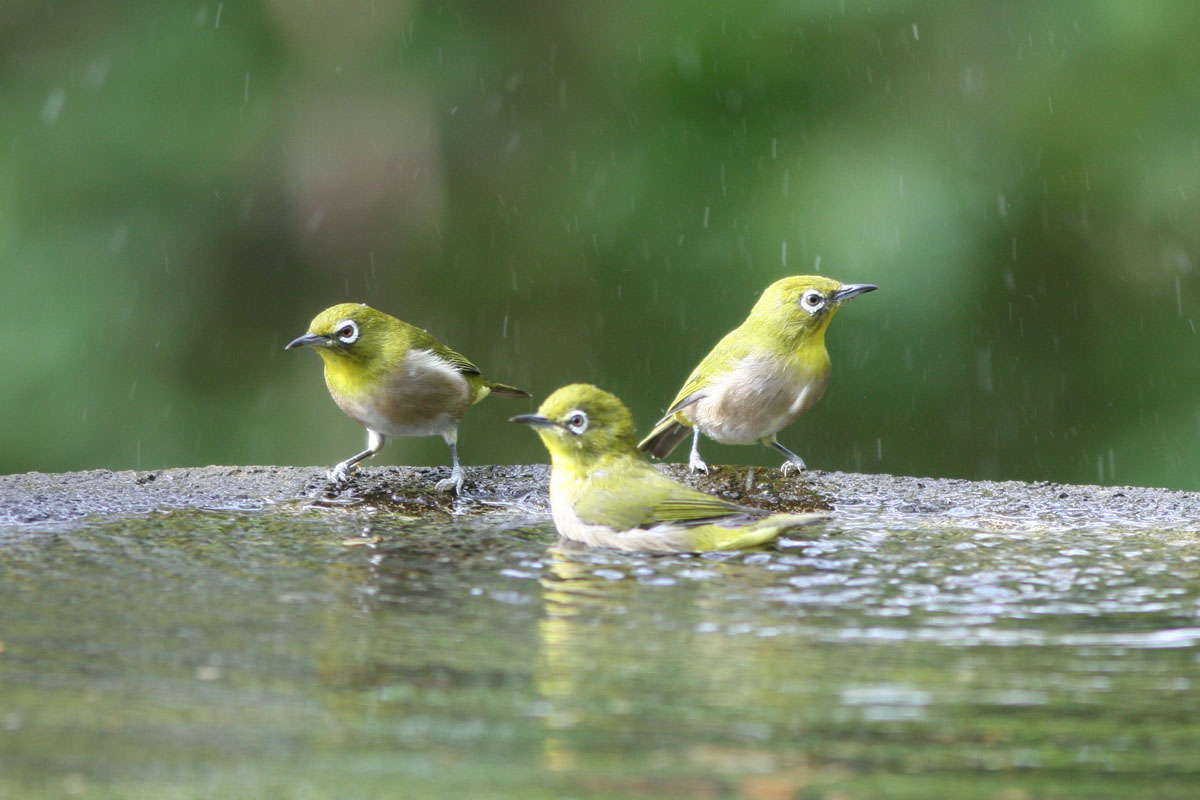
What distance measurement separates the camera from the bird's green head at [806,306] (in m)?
4.99

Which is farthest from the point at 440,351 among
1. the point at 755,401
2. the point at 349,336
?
the point at 755,401

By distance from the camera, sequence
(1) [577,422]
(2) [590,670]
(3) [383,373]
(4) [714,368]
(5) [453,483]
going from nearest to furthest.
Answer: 1. (2) [590,670]
2. (1) [577,422]
3. (5) [453,483]
4. (3) [383,373]
5. (4) [714,368]

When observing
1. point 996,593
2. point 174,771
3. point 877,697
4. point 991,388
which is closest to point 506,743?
point 174,771

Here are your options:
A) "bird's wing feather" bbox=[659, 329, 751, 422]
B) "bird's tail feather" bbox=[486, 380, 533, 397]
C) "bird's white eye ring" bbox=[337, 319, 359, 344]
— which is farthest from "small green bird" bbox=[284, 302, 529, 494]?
"bird's wing feather" bbox=[659, 329, 751, 422]

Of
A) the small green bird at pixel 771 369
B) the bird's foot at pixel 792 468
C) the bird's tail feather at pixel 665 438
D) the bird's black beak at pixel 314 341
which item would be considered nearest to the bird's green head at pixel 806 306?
the small green bird at pixel 771 369

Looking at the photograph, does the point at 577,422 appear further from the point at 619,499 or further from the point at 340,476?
the point at 340,476

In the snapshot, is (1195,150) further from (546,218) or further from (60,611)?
(60,611)

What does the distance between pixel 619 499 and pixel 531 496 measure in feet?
3.39

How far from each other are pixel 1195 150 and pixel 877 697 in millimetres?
5448

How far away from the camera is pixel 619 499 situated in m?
3.79

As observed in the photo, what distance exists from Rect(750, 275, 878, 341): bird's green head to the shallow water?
1.40 meters

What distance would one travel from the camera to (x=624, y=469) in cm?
395

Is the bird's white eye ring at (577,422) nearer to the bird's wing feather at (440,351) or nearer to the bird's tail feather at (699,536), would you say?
the bird's tail feather at (699,536)

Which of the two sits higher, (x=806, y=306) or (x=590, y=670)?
(x=806, y=306)
